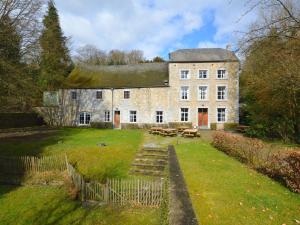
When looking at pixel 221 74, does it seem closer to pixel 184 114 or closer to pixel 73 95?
pixel 184 114

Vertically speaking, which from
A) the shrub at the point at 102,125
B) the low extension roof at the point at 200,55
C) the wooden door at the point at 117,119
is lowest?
the shrub at the point at 102,125

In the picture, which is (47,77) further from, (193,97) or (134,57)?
(134,57)

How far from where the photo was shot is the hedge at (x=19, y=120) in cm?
2884

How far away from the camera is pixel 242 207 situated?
7.73m

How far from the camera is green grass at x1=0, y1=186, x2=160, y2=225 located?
8.65 metres

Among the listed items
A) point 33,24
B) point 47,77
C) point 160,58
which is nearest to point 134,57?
point 160,58

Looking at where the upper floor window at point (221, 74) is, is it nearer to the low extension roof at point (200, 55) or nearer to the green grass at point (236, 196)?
the low extension roof at point (200, 55)

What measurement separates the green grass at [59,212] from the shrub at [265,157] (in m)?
5.22

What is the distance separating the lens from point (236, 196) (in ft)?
28.5

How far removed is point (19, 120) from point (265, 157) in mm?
29166

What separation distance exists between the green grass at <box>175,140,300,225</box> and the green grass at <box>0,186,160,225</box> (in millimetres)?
1908

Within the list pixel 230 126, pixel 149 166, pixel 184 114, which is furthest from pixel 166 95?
pixel 149 166

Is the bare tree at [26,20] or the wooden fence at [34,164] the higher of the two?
the bare tree at [26,20]

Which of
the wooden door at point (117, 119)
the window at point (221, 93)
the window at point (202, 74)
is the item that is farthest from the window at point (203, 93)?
the wooden door at point (117, 119)
